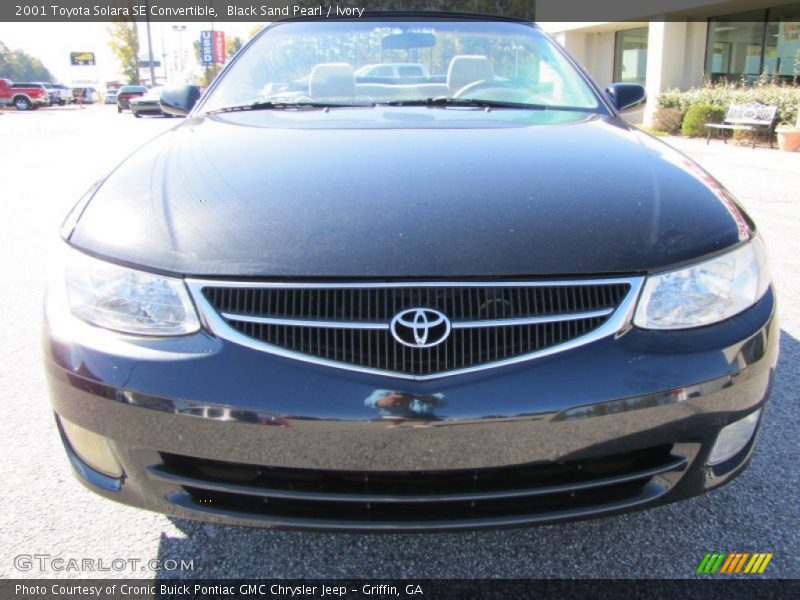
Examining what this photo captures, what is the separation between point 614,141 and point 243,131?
49.4 inches

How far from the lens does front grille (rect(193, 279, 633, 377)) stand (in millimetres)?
1467

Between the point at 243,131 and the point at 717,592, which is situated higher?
the point at 243,131

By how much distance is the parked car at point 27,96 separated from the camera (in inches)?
1599

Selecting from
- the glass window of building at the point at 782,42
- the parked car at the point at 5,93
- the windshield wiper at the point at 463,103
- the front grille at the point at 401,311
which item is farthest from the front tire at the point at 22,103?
the front grille at the point at 401,311

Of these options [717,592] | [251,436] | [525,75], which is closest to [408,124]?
[525,75]

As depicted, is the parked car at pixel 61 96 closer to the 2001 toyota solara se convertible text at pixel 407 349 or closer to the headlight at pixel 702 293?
the 2001 toyota solara se convertible text at pixel 407 349

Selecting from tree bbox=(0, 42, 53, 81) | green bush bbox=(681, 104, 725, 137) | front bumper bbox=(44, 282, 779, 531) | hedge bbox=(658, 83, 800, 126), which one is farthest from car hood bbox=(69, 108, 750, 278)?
tree bbox=(0, 42, 53, 81)

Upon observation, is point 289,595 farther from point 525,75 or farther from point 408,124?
point 525,75

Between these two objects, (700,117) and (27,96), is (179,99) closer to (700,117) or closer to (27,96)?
(700,117)

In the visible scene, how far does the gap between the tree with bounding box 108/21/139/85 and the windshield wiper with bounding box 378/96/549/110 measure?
6561 cm

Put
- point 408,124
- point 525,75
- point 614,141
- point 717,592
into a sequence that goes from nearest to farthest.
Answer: point 717,592, point 614,141, point 408,124, point 525,75

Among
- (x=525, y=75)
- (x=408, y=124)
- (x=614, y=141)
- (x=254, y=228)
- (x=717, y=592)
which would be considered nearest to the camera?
(x=254, y=228)

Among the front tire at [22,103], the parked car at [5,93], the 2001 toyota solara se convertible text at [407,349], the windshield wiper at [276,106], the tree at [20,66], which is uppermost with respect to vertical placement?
the tree at [20,66]

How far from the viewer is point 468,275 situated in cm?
150
